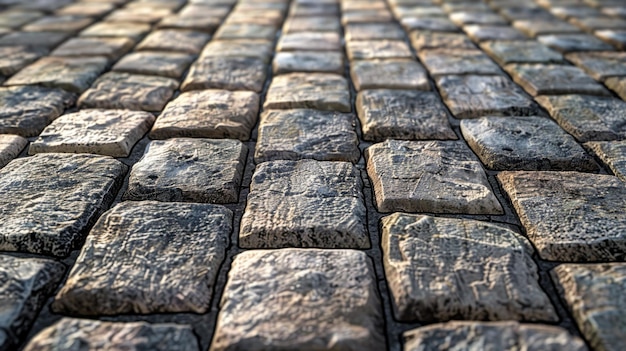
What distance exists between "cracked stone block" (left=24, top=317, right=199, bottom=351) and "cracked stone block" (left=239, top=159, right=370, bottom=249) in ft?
1.12

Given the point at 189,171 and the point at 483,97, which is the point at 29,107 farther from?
the point at 483,97

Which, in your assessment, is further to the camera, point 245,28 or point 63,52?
point 245,28

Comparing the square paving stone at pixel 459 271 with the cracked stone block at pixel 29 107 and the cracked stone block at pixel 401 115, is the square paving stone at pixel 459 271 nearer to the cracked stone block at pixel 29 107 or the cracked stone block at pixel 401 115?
the cracked stone block at pixel 401 115

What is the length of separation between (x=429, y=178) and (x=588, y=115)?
0.90 meters

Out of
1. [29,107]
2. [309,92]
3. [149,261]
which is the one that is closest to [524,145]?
[309,92]

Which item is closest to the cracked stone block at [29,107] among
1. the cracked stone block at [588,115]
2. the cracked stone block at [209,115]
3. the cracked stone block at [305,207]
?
the cracked stone block at [209,115]

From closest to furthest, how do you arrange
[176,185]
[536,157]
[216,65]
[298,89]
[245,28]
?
[176,185], [536,157], [298,89], [216,65], [245,28]

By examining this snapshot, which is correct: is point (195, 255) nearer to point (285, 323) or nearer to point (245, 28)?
point (285, 323)

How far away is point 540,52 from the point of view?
9.26 ft

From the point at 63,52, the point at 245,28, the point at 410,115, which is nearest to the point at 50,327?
the point at 410,115

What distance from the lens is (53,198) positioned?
147 cm

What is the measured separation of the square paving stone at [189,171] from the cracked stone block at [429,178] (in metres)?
0.44

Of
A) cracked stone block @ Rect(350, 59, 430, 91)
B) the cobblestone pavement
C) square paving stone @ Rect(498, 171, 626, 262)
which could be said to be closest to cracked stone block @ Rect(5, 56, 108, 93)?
the cobblestone pavement

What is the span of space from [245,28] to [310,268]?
2.48 meters
